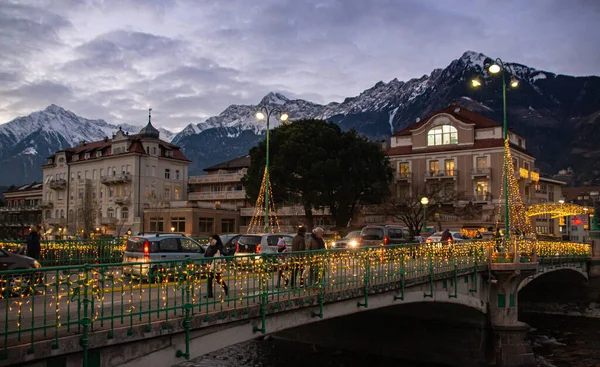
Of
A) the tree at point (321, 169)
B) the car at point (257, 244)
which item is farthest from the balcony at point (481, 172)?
the car at point (257, 244)

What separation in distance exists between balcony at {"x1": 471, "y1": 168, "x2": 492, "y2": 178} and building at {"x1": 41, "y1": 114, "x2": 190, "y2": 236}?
3798 centimetres

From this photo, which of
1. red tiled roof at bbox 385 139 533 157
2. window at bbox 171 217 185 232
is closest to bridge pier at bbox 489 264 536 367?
red tiled roof at bbox 385 139 533 157

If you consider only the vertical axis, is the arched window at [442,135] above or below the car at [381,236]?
above

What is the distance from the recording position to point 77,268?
31.3ft

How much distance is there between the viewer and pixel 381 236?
3033cm

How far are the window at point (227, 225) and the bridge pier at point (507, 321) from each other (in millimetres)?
50200

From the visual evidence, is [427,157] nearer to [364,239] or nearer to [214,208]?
[214,208]

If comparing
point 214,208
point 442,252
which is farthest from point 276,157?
point 442,252

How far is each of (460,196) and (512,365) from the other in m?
39.0

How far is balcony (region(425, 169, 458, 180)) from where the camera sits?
64875 millimetres

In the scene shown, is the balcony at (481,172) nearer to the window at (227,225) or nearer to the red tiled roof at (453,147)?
the red tiled roof at (453,147)

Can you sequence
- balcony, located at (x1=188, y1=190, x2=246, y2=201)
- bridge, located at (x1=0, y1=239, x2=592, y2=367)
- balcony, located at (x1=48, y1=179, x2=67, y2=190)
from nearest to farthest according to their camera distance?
bridge, located at (x1=0, y1=239, x2=592, y2=367)
balcony, located at (x1=188, y1=190, x2=246, y2=201)
balcony, located at (x1=48, y1=179, x2=67, y2=190)

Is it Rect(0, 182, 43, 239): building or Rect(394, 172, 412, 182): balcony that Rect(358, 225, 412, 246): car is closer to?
Rect(394, 172, 412, 182): balcony

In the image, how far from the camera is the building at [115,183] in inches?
2948
